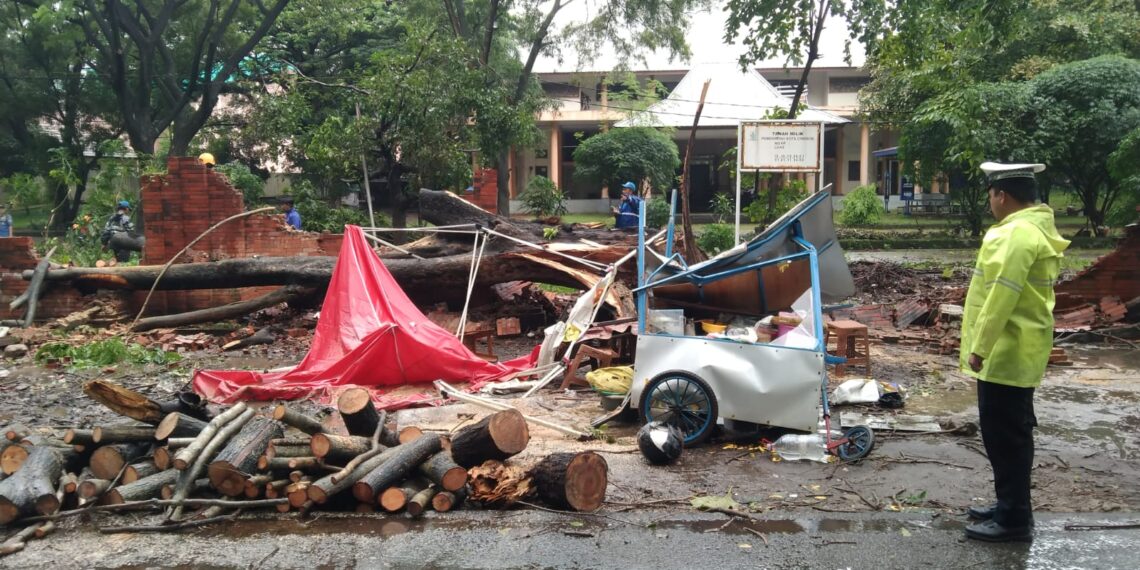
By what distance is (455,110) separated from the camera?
591 inches

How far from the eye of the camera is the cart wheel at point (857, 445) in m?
5.57

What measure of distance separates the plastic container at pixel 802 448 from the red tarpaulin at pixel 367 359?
3262mm

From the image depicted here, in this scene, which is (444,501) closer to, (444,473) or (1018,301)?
(444,473)

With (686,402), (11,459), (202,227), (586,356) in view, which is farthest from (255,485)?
(202,227)

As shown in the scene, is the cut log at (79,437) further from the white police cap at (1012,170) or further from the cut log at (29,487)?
the white police cap at (1012,170)

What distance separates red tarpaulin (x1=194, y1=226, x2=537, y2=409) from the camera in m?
7.74

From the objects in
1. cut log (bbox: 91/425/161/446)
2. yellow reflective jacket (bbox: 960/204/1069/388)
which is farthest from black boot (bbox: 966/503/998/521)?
cut log (bbox: 91/425/161/446)

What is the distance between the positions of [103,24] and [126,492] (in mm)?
18271

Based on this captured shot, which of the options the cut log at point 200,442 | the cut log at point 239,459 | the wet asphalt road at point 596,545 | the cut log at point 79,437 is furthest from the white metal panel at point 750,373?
the cut log at point 79,437

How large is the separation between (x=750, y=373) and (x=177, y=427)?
12.6 feet

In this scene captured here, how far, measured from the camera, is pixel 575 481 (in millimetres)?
4805

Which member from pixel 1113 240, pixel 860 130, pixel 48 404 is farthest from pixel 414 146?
pixel 860 130

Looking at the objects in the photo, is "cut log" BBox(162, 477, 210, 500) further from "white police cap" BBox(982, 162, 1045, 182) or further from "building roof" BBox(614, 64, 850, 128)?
"building roof" BBox(614, 64, 850, 128)

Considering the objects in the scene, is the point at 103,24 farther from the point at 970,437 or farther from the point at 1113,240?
the point at 1113,240
